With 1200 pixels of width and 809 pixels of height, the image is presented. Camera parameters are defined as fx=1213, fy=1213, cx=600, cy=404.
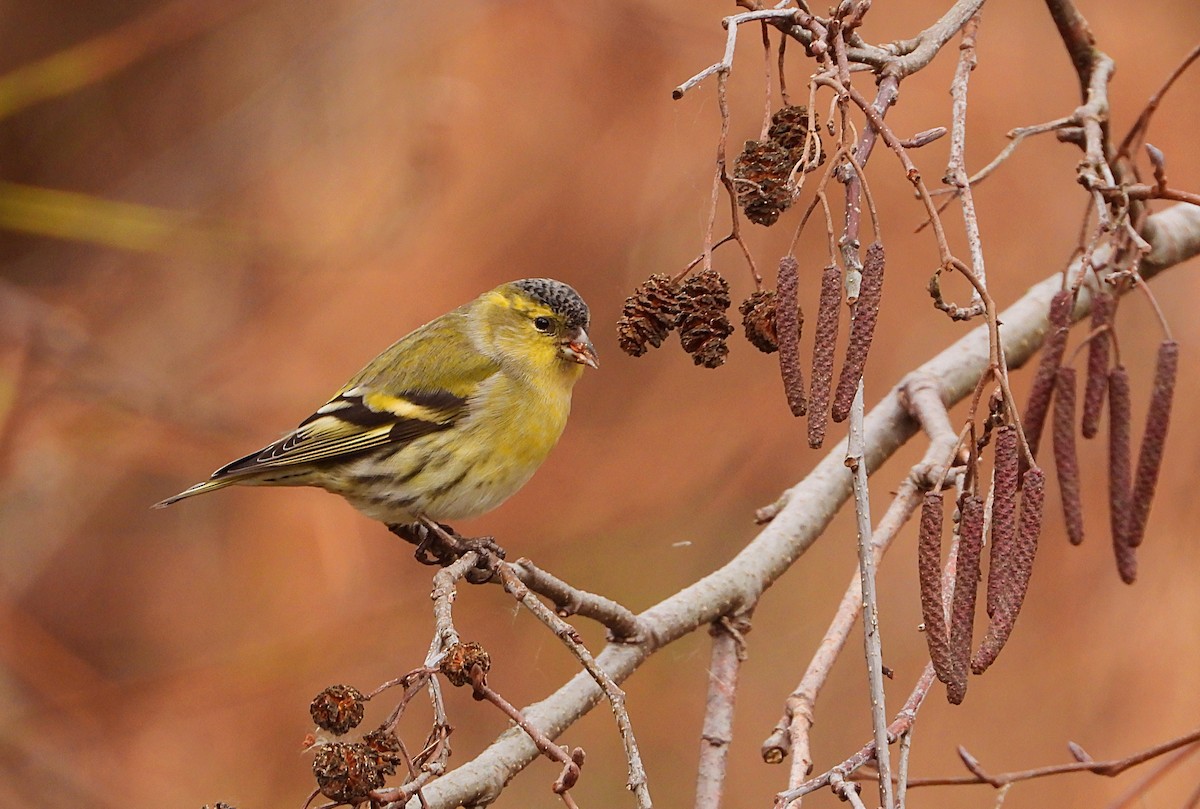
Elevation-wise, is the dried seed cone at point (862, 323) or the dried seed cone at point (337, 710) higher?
the dried seed cone at point (862, 323)

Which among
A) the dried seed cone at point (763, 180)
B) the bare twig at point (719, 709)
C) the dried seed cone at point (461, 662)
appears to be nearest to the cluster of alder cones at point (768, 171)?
the dried seed cone at point (763, 180)

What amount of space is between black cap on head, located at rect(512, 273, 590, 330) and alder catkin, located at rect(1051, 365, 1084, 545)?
1.34m

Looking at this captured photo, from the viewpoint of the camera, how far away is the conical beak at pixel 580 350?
9.16ft

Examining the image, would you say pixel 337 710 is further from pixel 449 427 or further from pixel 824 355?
pixel 449 427

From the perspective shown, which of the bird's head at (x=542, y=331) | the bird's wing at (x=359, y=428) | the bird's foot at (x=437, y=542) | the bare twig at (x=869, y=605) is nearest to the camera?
the bare twig at (x=869, y=605)

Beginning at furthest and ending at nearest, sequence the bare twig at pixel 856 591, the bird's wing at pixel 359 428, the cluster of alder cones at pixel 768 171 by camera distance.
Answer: the bird's wing at pixel 359 428 → the bare twig at pixel 856 591 → the cluster of alder cones at pixel 768 171

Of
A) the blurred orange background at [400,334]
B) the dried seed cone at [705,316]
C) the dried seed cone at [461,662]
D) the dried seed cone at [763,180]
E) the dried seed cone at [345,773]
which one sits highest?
the blurred orange background at [400,334]

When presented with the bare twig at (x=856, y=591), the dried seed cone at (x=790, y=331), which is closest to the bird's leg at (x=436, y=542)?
the bare twig at (x=856, y=591)

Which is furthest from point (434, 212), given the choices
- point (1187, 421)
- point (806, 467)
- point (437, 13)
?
point (1187, 421)

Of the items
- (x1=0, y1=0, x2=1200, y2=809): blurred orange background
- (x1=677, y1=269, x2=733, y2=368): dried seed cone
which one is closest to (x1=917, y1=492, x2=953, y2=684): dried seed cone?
(x1=677, y1=269, x2=733, y2=368): dried seed cone

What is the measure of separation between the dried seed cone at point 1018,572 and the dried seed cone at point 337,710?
62 centimetres

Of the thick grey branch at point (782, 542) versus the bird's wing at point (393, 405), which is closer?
the thick grey branch at point (782, 542)

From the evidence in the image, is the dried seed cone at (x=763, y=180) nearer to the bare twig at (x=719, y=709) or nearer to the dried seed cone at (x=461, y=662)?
the dried seed cone at (x=461, y=662)

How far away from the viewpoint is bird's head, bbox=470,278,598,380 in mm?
2828
